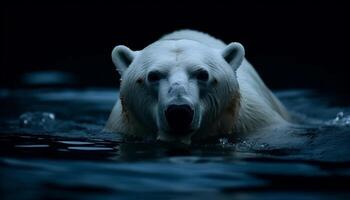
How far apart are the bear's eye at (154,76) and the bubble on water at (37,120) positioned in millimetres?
2321

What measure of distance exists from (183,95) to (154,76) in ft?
1.70

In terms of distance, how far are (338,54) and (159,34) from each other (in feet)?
10.9

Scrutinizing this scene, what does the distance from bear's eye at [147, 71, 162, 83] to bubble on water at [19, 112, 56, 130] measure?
2.32 metres

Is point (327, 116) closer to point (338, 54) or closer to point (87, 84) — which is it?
point (87, 84)

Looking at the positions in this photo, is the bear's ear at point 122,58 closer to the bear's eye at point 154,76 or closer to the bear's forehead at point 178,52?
the bear's forehead at point 178,52

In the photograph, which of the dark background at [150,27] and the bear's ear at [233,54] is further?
the dark background at [150,27]

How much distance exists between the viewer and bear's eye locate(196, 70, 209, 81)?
5.59 meters

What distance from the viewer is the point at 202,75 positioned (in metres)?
5.62

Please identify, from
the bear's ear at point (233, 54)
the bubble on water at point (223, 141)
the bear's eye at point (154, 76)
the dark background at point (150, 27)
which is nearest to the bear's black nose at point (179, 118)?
the bear's eye at point (154, 76)

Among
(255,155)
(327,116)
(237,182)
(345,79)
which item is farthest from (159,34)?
(237,182)

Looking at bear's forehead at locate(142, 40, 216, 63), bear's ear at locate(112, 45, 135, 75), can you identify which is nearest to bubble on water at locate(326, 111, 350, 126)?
bear's forehead at locate(142, 40, 216, 63)

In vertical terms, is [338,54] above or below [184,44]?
above

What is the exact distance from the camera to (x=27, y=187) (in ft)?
13.6

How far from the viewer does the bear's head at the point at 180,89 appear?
17.3 feet
